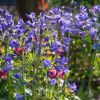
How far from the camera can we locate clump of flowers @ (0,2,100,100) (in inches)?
135

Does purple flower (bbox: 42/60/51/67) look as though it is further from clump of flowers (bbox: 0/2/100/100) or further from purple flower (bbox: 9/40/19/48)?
purple flower (bbox: 9/40/19/48)

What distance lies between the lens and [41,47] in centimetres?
340

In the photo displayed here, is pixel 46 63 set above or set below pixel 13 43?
below

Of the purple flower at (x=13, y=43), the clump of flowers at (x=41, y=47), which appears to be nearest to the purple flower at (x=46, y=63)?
the clump of flowers at (x=41, y=47)

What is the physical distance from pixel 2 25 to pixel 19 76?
0.39m

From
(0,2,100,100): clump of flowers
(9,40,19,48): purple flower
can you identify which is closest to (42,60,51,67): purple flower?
(0,2,100,100): clump of flowers

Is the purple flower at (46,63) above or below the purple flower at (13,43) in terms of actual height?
below

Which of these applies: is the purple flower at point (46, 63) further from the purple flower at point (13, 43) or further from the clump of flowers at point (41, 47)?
the purple flower at point (13, 43)

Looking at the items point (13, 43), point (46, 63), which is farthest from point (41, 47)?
point (13, 43)

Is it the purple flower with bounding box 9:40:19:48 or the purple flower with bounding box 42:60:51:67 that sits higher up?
the purple flower with bounding box 9:40:19:48

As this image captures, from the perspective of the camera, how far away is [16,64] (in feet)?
12.8

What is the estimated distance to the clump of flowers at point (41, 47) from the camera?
3.44 metres

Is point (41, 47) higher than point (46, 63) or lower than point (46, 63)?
higher

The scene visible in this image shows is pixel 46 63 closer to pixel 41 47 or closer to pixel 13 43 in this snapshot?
pixel 41 47
